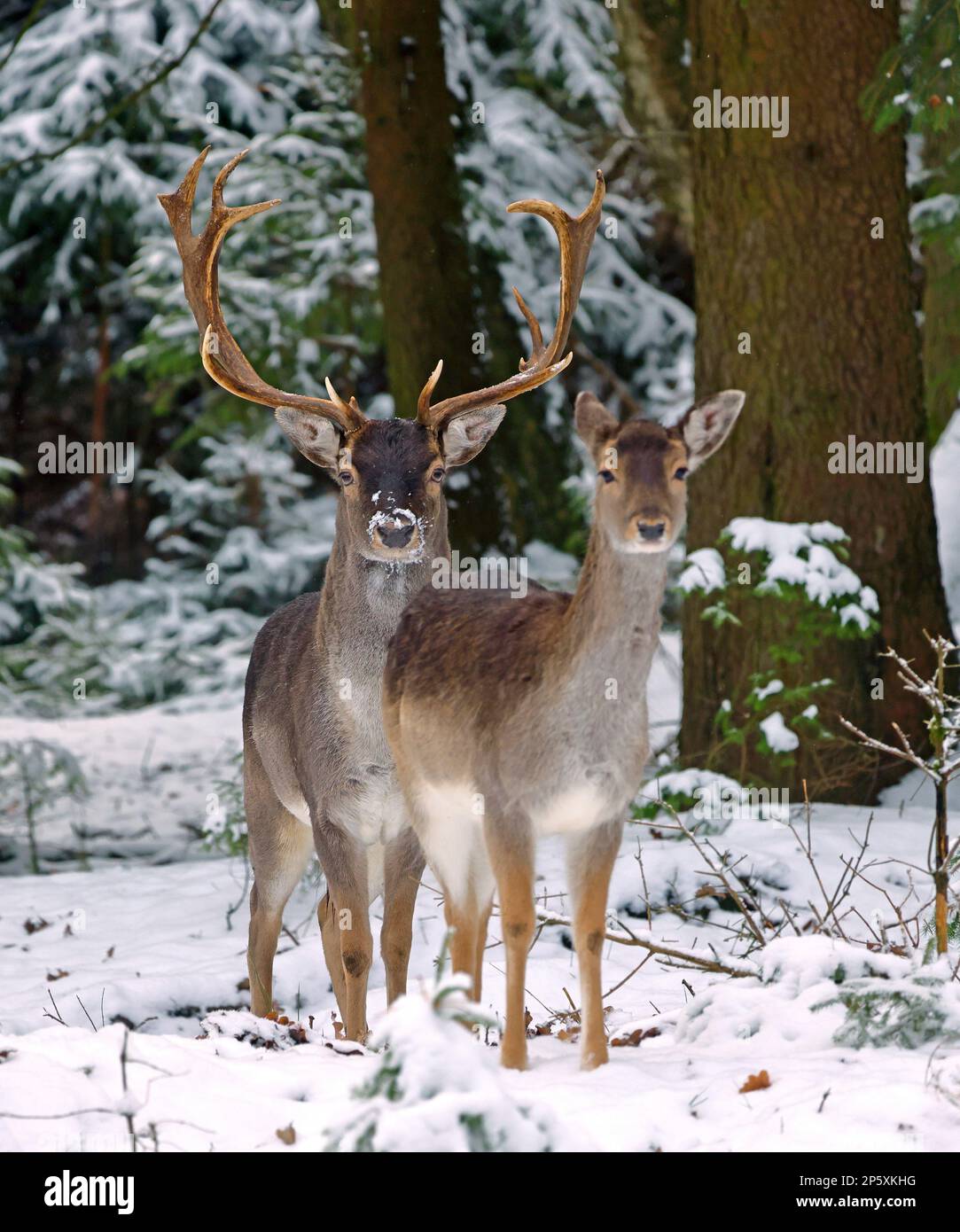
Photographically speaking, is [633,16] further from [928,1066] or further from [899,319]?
[928,1066]

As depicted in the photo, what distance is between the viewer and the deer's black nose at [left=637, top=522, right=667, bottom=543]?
13.7 feet

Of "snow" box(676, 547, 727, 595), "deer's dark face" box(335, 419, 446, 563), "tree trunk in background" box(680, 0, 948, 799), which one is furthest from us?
"tree trunk in background" box(680, 0, 948, 799)

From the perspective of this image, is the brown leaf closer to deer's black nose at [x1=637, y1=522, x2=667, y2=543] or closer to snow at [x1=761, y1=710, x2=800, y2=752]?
deer's black nose at [x1=637, y1=522, x2=667, y2=543]

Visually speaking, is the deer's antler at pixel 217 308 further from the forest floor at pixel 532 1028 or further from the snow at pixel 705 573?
the snow at pixel 705 573

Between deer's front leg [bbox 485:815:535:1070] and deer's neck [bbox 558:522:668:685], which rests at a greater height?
deer's neck [bbox 558:522:668:685]

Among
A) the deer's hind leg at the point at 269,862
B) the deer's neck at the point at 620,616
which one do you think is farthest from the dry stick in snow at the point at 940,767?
the deer's hind leg at the point at 269,862

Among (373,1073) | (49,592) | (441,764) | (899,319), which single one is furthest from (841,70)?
(49,592)

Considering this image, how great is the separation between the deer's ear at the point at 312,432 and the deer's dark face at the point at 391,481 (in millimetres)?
63

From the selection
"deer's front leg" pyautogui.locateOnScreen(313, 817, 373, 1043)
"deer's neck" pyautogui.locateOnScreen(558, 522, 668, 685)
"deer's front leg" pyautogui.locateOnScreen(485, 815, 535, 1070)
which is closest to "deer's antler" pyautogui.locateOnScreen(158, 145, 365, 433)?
"deer's front leg" pyautogui.locateOnScreen(313, 817, 373, 1043)

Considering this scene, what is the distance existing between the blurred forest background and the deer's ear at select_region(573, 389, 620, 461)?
3550 millimetres

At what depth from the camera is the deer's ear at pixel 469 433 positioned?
20.0ft

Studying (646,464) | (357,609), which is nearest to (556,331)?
(357,609)

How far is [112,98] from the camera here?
54.7ft
